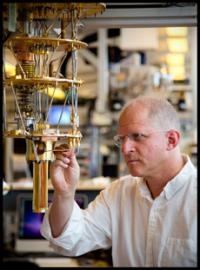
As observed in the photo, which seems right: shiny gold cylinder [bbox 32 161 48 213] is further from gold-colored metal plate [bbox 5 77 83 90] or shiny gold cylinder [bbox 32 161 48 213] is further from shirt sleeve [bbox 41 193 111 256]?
shirt sleeve [bbox 41 193 111 256]

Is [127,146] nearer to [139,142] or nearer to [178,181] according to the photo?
[139,142]

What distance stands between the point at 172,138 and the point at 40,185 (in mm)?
628

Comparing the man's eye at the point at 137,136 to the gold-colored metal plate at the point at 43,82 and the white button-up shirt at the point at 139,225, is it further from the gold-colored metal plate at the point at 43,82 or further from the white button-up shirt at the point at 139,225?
the gold-colored metal plate at the point at 43,82

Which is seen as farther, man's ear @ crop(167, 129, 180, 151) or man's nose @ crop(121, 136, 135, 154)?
man's ear @ crop(167, 129, 180, 151)

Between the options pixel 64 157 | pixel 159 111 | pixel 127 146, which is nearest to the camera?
pixel 64 157

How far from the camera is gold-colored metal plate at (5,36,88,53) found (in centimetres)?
122

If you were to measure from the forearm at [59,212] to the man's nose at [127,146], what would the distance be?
0.65ft

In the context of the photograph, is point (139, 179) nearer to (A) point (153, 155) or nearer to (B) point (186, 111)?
(A) point (153, 155)

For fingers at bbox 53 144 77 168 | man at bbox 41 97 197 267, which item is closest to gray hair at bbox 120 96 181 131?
man at bbox 41 97 197 267

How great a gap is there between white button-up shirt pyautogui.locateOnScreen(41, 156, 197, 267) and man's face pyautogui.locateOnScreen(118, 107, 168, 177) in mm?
110

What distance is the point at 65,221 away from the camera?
1731 mm

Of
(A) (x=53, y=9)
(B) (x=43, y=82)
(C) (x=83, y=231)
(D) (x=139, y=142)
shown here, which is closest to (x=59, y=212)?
(C) (x=83, y=231)

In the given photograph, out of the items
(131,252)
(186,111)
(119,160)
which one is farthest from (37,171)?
(186,111)

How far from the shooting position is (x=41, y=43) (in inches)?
48.9
